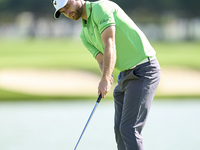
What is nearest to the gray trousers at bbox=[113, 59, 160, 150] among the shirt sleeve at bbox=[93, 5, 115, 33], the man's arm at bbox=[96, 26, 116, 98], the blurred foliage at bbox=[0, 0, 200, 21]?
the man's arm at bbox=[96, 26, 116, 98]

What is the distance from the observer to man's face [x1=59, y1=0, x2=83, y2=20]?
4.65 metres

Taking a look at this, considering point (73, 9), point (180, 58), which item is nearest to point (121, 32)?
point (73, 9)

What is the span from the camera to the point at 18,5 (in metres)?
72.9

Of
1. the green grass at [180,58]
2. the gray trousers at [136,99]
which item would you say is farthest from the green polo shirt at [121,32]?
the green grass at [180,58]

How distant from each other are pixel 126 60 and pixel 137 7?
219 ft

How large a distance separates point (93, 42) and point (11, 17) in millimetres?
73757

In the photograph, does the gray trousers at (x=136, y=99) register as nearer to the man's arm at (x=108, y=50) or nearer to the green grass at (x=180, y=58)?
the man's arm at (x=108, y=50)

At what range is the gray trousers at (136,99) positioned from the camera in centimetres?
470

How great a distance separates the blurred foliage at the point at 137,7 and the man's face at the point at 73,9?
61.2m

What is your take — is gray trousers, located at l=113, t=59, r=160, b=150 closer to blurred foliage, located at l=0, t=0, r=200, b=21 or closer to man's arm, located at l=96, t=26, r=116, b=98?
man's arm, located at l=96, t=26, r=116, b=98

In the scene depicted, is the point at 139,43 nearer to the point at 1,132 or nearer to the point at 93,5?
the point at 93,5

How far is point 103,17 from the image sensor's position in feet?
14.8

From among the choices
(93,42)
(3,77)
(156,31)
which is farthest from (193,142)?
(156,31)

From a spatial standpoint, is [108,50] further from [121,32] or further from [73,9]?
[73,9]
